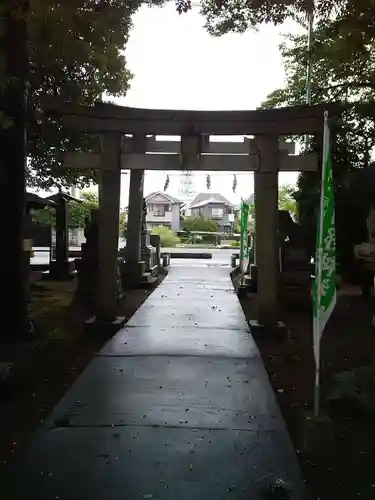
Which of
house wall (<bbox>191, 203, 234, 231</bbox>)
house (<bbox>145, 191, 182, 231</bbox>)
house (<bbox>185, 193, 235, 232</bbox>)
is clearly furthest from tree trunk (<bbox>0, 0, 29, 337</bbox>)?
house wall (<bbox>191, 203, 234, 231</bbox>)

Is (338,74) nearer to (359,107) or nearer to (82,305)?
(359,107)

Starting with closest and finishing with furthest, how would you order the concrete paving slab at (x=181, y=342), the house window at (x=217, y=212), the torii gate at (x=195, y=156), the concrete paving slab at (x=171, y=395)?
the concrete paving slab at (x=171, y=395) < the concrete paving slab at (x=181, y=342) < the torii gate at (x=195, y=156) < the house window at (x=217, y=212)

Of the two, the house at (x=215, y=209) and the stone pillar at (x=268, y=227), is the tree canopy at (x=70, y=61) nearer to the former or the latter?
the stone pillar at (x=268, y=227)

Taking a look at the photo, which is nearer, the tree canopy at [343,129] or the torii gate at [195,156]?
the torii gate at [195,156]

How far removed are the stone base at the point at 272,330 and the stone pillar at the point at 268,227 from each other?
7 centimetres

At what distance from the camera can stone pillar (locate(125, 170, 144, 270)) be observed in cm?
1586

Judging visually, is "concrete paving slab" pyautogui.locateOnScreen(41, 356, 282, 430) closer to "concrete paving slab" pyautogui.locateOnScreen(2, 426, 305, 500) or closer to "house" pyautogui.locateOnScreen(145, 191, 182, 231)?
"concrete paving slab" pyautogui.locateOnScreen(2, 426, 305, 500)

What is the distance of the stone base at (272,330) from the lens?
8.76 meters

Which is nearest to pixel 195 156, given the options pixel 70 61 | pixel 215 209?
pixel 70 61

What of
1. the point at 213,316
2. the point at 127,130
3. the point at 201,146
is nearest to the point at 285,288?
the point at 213,316

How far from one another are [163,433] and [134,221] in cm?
1211

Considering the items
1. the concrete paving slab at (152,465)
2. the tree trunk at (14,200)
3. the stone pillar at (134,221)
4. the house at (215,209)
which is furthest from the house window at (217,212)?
the concrete paving slab at (152,465)

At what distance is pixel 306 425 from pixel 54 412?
2.09 m

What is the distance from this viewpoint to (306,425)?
13.5 ft
